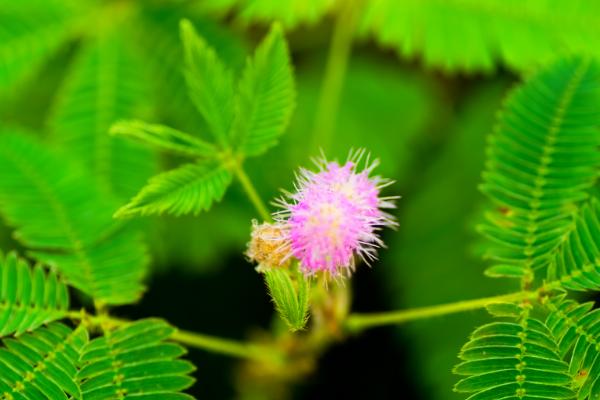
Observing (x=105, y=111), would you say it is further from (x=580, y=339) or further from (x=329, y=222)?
(x=580, y=339)

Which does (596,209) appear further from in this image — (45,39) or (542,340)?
(45,39)

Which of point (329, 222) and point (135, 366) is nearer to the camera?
point (329, 222)

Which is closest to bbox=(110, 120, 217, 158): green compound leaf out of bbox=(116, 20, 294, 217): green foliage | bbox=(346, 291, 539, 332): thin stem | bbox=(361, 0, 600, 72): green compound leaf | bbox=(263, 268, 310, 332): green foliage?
bbox=(116, 20, 294, 217): green foliage

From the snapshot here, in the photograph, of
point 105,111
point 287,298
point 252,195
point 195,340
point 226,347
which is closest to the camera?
point 287,298

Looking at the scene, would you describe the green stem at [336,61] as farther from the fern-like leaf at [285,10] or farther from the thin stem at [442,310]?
the thin stem at [442,310]

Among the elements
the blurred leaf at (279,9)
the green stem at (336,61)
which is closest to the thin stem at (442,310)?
the green stem at (336,61)

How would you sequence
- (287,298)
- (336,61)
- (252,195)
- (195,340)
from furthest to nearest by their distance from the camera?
1. (336,61)
2. (195,340)
3. (252,195)
4. (287,298)

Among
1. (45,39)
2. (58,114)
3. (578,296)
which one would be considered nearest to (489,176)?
(578,296)

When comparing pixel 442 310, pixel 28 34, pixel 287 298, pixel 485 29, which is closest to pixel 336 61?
pixel 485 29
